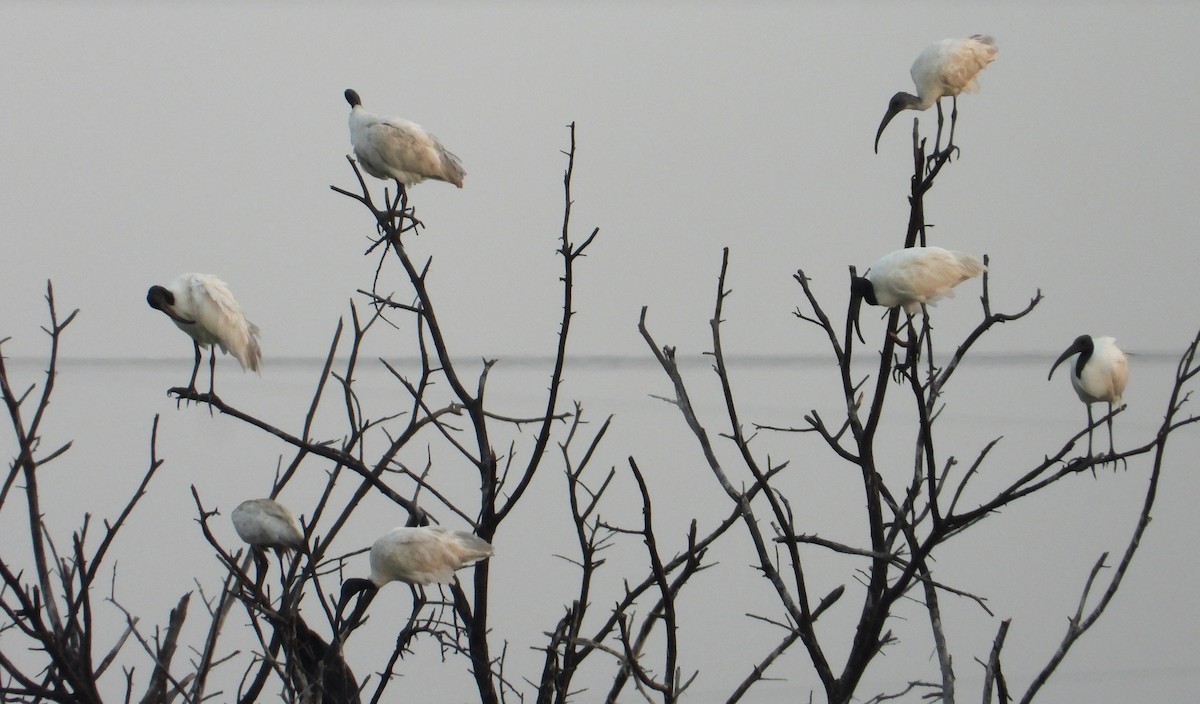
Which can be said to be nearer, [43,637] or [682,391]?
[43,637]

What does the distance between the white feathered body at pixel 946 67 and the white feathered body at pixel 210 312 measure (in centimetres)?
127

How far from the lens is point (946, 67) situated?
2.13m

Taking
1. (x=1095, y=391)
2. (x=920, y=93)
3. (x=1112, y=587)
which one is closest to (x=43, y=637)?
(x=1112, y=587)

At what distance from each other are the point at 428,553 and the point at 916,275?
2.65 ft

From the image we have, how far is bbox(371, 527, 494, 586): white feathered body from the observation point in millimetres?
1603

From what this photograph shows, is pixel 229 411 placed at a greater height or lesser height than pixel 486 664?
greater

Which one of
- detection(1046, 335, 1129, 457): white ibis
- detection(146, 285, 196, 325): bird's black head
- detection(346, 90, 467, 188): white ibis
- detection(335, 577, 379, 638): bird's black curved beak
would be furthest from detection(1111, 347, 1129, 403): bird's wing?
detection(146, 285, 196, 325): bird's black head

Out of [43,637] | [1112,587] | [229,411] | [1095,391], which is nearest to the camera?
[43,637]

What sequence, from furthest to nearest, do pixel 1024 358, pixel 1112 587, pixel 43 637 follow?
pixel 1024 358 → pixel 1112 587 → pixel 43 637

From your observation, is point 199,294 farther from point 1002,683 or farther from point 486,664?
point 1002,683

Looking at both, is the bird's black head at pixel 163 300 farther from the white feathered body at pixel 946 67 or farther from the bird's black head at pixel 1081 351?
the bird's black head at pixel 1081 351

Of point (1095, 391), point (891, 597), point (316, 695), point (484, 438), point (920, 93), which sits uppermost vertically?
point (920, 93)

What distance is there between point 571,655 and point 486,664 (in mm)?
100

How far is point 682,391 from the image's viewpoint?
1493 mm
